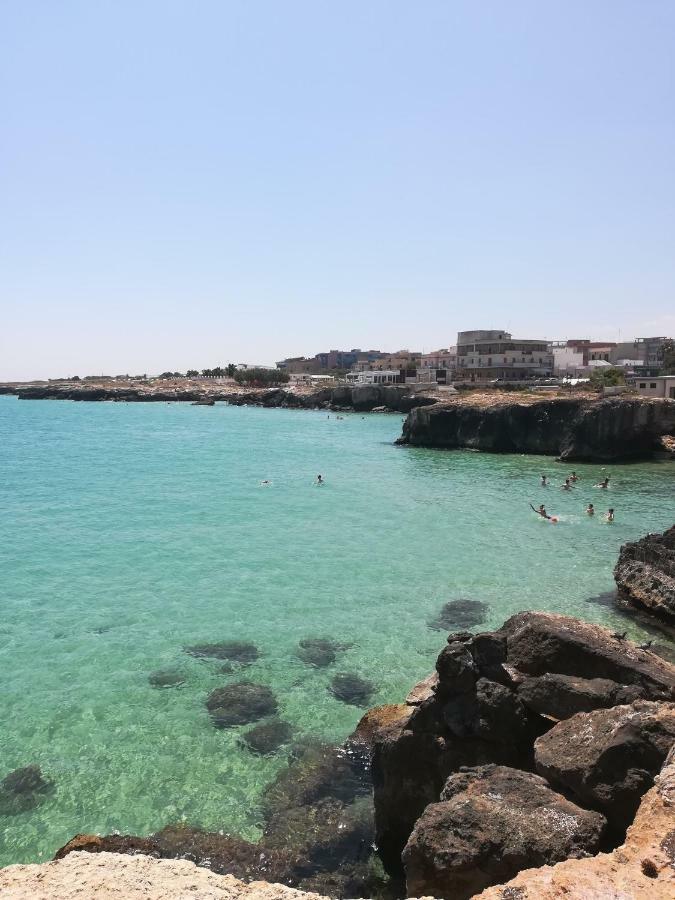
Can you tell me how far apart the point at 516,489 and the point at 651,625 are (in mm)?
24813

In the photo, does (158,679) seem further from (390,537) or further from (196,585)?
(390,537)

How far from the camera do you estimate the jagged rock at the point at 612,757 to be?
21.0 ft

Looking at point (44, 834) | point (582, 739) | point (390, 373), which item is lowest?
point (44, 834)

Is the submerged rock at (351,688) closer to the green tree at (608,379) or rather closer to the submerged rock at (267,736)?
the submerged rock at (267,736)

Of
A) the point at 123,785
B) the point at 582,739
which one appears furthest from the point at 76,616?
the point at 582,739

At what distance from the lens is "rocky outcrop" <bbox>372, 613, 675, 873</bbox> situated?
8273mm

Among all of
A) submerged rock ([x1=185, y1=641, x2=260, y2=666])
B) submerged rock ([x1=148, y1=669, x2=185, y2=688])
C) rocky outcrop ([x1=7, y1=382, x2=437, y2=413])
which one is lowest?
submerged rock ([x1=148, y1=669, x2=185, y2=688])

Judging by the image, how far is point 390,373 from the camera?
13675 cm

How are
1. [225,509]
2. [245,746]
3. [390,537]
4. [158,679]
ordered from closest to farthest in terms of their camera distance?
1. [245,746]
2. [158,679]
3. [390,537]
4. [225,509]

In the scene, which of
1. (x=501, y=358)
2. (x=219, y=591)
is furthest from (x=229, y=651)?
(x=501, y=358)

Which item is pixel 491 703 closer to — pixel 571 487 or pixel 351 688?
pixel 351 688

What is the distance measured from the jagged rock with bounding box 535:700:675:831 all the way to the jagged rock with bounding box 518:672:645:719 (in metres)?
0.80

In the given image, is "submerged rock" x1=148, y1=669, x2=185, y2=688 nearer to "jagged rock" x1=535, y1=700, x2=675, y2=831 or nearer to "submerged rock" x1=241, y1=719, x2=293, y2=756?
"submerged rock" x1=241, y1=719, x2=293, y2=756

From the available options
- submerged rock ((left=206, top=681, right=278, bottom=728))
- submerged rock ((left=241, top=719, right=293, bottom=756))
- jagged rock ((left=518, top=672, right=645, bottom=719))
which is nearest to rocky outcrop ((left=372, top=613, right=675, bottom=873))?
jagged rock ((left=518, top=672, right=645, bottom=719))
